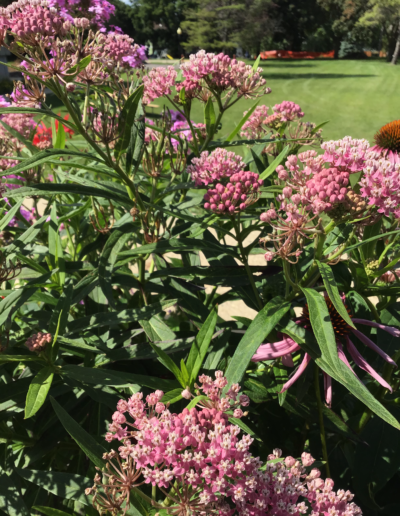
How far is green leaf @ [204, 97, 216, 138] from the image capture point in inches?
69.7

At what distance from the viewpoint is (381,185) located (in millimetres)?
1162

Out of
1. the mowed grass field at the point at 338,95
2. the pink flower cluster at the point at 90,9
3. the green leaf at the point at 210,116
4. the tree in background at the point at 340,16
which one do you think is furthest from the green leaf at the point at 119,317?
the tree in background at the point at 340,16

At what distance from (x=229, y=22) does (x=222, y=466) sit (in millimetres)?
44008

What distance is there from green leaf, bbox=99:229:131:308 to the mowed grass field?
1136 centimetres

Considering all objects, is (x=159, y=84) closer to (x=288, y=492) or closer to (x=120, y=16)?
(x=288, y=492)

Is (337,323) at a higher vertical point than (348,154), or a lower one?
lower

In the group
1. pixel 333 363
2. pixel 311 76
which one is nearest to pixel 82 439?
pixel 333 363

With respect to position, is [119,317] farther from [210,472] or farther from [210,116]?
[210,116]

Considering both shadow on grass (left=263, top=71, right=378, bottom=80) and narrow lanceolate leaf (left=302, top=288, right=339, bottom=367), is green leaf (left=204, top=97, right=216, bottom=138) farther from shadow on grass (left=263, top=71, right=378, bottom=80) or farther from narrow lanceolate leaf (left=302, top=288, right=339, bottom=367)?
shadow on grass (left=263, top=71, right=378, bottom=80)

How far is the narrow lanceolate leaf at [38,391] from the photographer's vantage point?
112cm

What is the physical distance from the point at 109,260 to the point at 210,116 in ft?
2.48

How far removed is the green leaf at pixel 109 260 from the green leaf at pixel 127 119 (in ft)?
0.94

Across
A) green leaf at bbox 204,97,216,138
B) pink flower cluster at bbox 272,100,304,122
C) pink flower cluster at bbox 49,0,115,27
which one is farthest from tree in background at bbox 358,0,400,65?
green leaf at bbox 204,97,216,138

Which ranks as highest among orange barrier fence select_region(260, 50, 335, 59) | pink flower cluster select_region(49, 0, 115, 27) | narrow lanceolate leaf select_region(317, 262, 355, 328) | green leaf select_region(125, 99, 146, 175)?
orange barrier fence select_region(260, 50, 335, 59)
